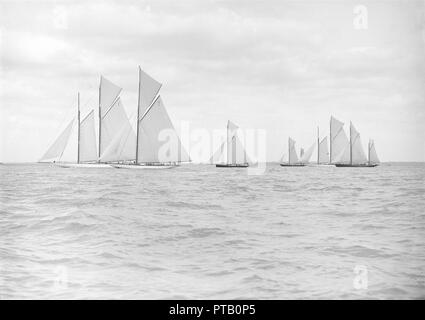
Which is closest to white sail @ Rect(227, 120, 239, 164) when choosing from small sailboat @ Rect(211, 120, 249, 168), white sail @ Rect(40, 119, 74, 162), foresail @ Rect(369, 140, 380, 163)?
small sailboat @ Rect(211, 120, 249, 168)

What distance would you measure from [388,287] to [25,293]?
594 centimetres

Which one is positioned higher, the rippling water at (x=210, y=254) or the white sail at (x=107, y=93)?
the white sail at (x=107, y=93)

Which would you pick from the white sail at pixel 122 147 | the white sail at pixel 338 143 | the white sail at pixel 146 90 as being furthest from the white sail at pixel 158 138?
the white sail at pixel 338 143

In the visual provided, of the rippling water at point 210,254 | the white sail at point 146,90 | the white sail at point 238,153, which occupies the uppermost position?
the white sail at point 146,90

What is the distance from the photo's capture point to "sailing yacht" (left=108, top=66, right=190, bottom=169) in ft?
184

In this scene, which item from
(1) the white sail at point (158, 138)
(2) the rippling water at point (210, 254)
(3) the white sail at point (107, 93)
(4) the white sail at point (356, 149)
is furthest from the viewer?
(4) the white sail at point (356, 149)

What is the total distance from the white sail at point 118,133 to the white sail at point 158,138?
3.56 metres

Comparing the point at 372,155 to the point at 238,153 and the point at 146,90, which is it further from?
the point at 146,90

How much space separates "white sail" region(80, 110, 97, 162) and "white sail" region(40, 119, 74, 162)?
8.89ft

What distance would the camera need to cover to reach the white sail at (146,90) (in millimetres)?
61094

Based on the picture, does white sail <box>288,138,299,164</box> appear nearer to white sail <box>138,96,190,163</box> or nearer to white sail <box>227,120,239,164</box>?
white sail <box>227,120,239,164</box>

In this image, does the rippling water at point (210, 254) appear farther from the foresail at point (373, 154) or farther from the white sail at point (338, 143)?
the foresail at point (373, 154)
